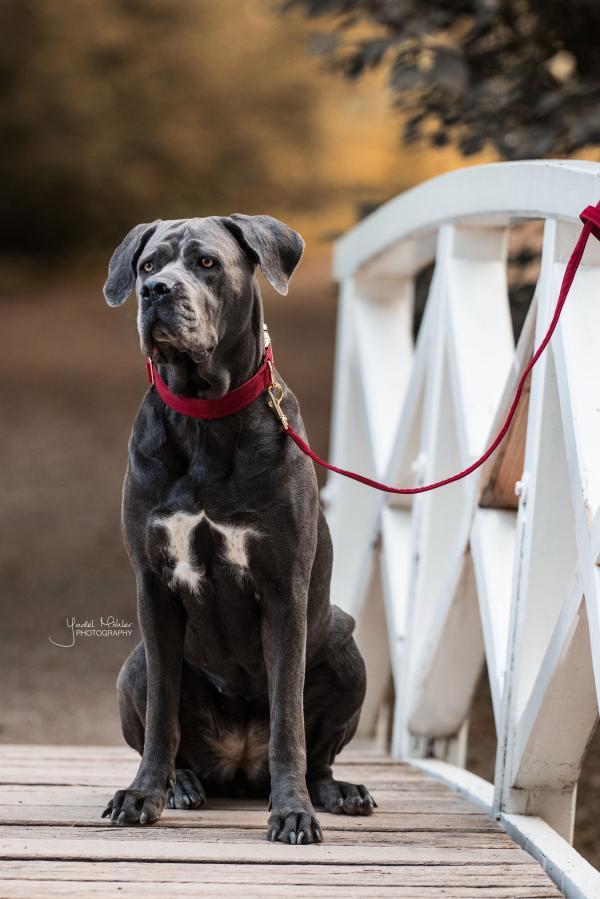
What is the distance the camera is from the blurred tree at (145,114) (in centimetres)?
1545

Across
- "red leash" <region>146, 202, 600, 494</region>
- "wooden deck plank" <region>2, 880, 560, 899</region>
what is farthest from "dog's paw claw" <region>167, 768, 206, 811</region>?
"red leash" <region>146, 202, 600, 494</region>

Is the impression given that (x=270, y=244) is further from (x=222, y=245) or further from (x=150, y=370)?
(x=150, y=370)

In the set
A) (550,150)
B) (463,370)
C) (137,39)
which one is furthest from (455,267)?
(137,39)

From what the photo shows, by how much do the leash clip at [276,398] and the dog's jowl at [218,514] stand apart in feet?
0.05

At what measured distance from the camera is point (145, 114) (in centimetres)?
1569

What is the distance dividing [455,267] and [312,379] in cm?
789

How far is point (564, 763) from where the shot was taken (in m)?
2.50

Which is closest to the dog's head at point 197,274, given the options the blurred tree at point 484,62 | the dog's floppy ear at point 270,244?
the dog's floppy ear at point 270,244

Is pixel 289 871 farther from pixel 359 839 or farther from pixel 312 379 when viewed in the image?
pixel 312 379

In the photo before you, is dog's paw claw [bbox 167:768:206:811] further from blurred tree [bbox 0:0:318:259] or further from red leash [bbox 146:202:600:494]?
blurred tree [bbox 0:0:318:259]

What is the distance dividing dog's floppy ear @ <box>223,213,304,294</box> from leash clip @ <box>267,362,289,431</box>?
18 centimetres

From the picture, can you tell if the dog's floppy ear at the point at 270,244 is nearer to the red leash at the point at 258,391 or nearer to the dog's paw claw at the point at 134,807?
the red leash at the point at 258,391

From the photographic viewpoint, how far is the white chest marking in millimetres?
2346

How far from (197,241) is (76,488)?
7629mm
